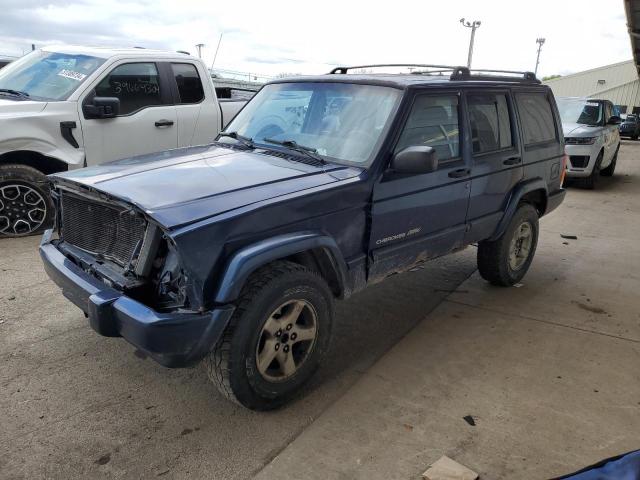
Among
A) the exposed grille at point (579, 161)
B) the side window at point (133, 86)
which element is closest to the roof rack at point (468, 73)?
the side window at point (133, 86)

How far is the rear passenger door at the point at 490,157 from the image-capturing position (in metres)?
4.21

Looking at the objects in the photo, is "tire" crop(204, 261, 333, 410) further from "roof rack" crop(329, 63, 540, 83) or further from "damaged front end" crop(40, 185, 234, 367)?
"roof rack" crop(329, 63, 540, 83)

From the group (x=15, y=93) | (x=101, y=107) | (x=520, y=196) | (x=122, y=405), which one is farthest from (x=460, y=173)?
(x=15, y=93)

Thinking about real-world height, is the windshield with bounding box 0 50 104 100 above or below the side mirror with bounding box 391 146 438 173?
above

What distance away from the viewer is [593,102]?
12000 millimetres

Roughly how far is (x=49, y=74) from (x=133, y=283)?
4628 mm

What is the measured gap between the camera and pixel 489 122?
14.4 ft

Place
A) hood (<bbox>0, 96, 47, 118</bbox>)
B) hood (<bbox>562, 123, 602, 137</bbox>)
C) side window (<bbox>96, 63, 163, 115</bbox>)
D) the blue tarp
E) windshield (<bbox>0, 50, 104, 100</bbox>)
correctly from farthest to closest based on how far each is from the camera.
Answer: hood (<bbox>562, 123, 602, 137</bbox>)
side window (<bbox>96, 63, 163, 115</bbox>)
windshield (<bbox>0, 50, 104, 100</bbox>)
hood (<bbox>0, 96, 47, 118</bbox>)
the blue tarp

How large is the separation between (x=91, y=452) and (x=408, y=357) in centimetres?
207

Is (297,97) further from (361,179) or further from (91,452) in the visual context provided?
(91,452)

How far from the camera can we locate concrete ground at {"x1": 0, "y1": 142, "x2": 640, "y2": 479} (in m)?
2.65

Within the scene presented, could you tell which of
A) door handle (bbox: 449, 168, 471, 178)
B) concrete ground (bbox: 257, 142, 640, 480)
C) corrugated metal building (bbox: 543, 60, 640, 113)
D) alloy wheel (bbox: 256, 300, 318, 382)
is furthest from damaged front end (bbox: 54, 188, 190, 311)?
corrugated metal building (bbox: 543, 60, 640, 113)

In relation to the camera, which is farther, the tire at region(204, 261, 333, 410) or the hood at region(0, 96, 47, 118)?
the hood at region(0, 96, 47, 118)

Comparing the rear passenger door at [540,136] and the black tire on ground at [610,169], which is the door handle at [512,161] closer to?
the rear passenger door at [540,136]
